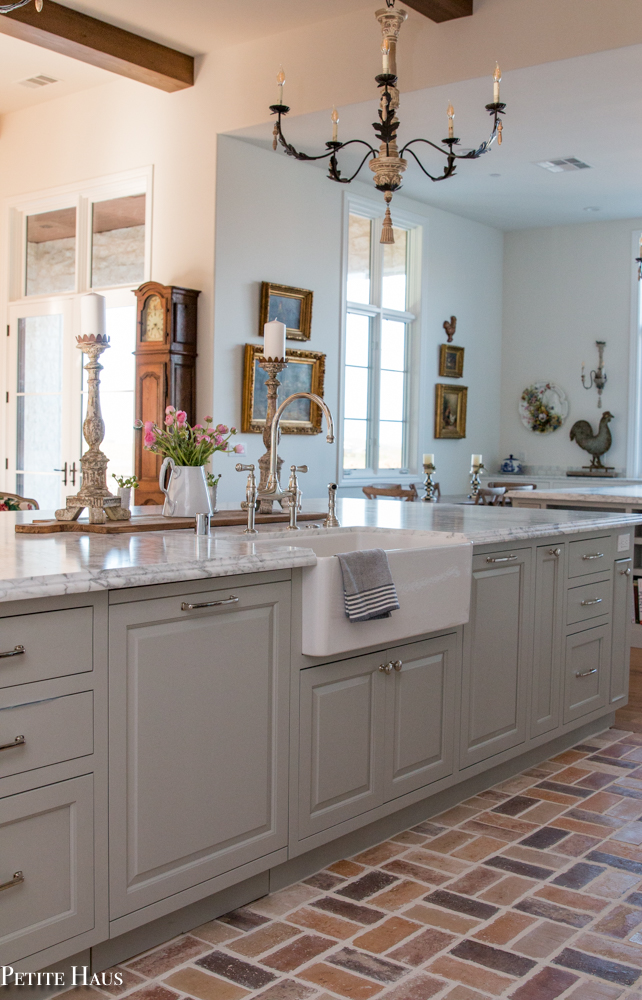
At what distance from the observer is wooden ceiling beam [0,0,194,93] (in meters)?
5.25

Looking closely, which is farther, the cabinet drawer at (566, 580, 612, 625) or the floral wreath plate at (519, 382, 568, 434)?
the floral wreath plate at (519, 382, 568, 434)

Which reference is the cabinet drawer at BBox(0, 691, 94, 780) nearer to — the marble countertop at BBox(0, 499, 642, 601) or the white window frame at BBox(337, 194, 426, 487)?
the marble countertop at BBox(0, 499, 642, 601)

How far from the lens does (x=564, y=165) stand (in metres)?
7.01

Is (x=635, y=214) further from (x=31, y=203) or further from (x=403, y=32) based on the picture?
(x=31, y=203)

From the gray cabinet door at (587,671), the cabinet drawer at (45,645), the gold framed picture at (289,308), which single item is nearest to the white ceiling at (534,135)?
the gold framed picture at (289,308)

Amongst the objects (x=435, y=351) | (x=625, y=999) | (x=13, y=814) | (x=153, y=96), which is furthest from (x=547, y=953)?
(x=435, y=351)

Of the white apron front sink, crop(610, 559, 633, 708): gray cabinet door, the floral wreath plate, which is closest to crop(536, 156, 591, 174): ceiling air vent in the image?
the floral wreath plate

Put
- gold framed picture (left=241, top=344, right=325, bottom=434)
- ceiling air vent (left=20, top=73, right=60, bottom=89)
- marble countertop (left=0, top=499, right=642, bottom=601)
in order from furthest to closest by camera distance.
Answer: ceiling air vent (left=20, top=73, right=60, bottom=89) → gold framed picture (left=241, top=344, right=325, bottom=434) → marble countertop (left=0, top=499, right=642, bottom=601)

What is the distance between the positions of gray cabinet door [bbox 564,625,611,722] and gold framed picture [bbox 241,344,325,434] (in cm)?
309

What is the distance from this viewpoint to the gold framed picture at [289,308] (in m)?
6.37

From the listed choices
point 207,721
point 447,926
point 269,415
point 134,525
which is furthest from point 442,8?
point 447,926

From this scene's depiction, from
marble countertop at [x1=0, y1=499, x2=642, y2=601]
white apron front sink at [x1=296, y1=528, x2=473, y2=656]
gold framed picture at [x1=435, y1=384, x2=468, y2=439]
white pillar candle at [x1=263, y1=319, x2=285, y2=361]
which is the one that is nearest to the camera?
marble countertop at [x1=0, y1=499, x2=642, y2=601]

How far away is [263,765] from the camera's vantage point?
2.27 m

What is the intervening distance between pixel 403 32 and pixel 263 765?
176 inches
